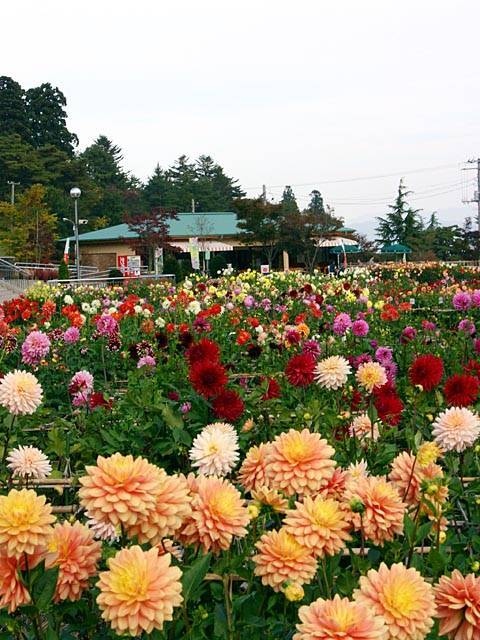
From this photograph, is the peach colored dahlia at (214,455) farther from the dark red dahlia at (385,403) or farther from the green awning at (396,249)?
the green awning at (396,249)

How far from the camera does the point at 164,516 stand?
3.51ft

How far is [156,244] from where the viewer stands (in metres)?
33.5

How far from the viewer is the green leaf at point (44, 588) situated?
1078 mm

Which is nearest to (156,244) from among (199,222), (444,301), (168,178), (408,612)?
(199,222)

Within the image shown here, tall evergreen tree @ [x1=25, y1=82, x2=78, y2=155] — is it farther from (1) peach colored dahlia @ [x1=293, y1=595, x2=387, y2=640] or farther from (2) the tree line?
(1) peach colored dahlia @ [x1=293, y1=595, x2=387, y2=640]

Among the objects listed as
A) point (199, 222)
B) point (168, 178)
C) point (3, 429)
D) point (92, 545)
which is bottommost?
point (3, 429)

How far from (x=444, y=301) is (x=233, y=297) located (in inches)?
91.1

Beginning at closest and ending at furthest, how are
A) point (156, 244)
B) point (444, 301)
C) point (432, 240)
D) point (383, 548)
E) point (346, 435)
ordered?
point (383, 548) < point (346, 435) < point (444, 301) < point (156, 244) < point (432, 240)

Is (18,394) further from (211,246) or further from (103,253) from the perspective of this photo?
(103,253)

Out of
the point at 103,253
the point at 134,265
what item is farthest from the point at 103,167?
the point at 134,265

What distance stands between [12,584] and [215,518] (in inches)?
A: 11.7

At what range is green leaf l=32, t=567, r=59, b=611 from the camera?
1.08 meters

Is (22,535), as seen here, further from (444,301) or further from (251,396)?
(444,301)

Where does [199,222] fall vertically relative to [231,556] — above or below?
above
